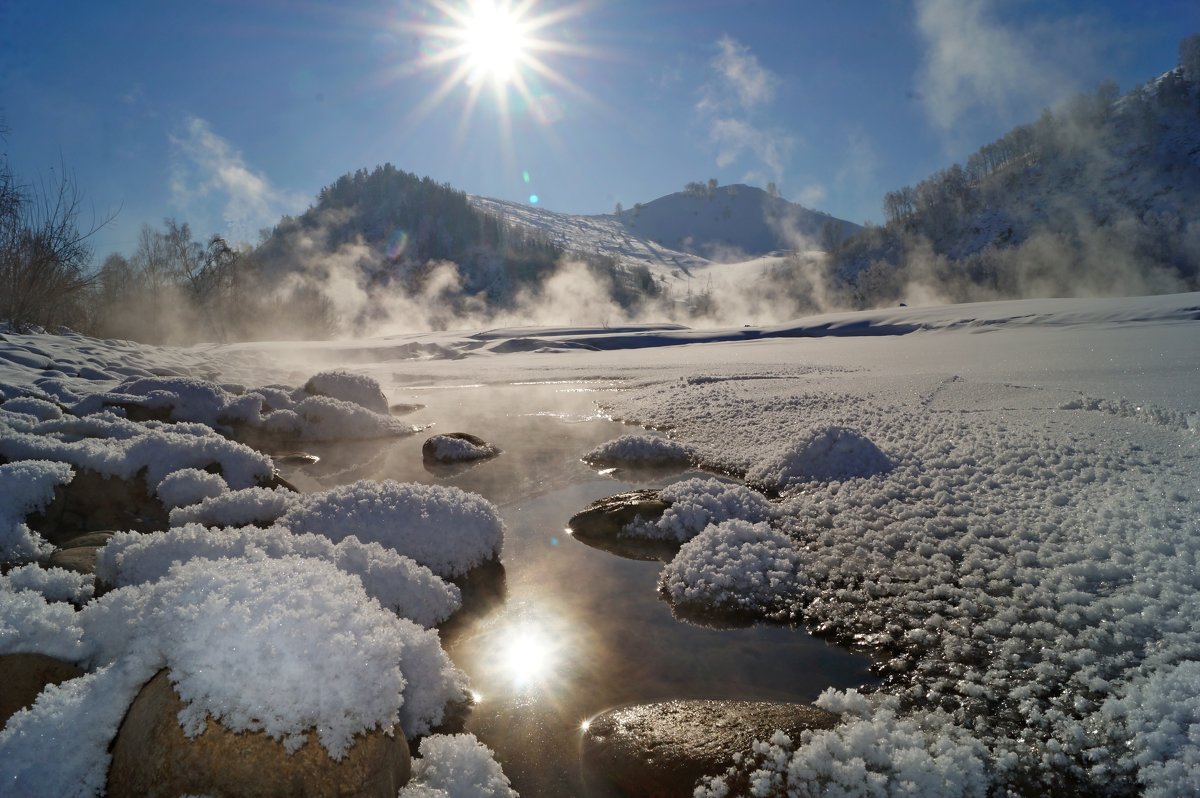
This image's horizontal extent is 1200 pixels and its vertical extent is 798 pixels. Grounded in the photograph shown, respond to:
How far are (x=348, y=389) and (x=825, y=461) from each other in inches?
292

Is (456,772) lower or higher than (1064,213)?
lower

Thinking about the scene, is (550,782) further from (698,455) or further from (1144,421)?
(1144,421)

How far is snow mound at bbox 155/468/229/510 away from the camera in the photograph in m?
4.76

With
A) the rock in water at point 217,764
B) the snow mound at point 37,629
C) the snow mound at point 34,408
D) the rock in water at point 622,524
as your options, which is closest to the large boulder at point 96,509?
the snow mound at point 34,408

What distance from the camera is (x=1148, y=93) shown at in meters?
79.8

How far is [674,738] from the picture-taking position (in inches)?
100

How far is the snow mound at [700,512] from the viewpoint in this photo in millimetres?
4715

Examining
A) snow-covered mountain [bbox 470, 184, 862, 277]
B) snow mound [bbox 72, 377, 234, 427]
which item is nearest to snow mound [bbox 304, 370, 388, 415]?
snow mound [bbox 72, 377, 234, 427]

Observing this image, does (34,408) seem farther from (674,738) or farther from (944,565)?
(944,565)

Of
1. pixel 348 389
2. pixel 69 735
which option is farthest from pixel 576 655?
pixel 348 389

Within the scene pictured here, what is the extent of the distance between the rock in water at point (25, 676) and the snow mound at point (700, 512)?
11.2 feet

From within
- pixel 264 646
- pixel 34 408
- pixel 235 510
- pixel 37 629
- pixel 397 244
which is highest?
pixel 397 244

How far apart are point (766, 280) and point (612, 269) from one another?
84.7ft

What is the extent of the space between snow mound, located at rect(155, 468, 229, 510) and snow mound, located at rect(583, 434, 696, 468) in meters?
3.72
